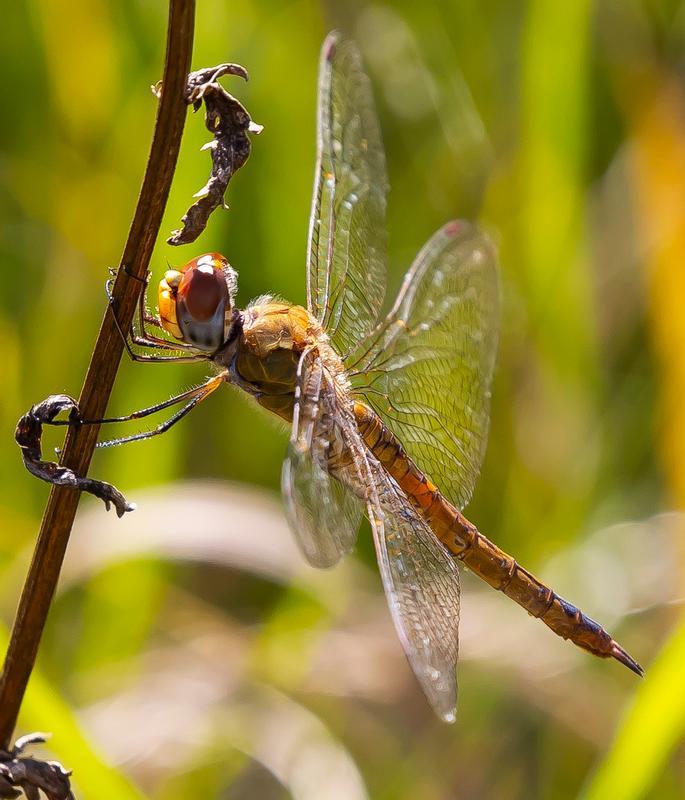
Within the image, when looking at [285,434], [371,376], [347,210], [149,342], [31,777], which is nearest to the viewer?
[31,777]

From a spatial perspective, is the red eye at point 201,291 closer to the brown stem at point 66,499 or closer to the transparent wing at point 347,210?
the transparent wing at point 347,210

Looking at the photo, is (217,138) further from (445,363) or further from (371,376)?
(445,363)

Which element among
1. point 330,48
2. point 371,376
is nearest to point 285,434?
point 371,376

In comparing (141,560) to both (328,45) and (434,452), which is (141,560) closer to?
(434,452)

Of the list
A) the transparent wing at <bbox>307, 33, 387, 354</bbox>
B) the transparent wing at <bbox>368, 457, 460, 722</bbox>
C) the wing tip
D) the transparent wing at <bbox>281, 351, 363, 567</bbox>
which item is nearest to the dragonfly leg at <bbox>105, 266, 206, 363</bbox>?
the transparent wing at <bbox>281, 351, 363, 567</bbox>

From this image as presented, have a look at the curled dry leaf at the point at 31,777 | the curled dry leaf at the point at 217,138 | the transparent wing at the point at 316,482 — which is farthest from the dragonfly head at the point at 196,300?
the curled dry leaf at the point at 31,777

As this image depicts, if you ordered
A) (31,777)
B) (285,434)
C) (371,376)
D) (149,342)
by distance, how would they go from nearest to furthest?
(31,777), (149,342), (371,376), (285,434)

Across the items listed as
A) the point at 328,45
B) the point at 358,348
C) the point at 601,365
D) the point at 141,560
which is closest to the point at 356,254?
the point at 358,348
